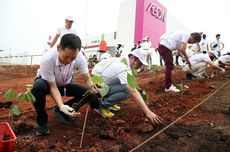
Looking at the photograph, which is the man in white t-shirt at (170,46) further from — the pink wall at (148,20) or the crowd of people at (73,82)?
the pink wall at (148,20)

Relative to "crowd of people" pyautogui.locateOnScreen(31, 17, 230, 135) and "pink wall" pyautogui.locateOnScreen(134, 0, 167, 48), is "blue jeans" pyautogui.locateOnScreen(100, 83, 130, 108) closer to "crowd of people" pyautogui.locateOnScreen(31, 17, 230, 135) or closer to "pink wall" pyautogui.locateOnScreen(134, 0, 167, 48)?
"crowd of people" pyautogui.locateOnScreen(31, 17, 230, 135)

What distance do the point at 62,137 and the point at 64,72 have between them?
23.7 inches

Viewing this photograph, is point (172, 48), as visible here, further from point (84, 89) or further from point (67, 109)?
point (67, 109)

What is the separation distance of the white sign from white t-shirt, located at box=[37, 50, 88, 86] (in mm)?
13084

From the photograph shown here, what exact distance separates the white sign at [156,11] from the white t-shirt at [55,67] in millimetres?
13084

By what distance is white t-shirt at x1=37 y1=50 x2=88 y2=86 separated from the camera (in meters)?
2.44

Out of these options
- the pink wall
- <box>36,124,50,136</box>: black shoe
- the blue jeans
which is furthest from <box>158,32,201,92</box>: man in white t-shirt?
the pink wall

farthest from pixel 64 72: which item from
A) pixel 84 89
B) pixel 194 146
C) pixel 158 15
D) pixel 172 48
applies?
pixel 158 15

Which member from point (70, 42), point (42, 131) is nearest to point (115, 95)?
point (42, 131)

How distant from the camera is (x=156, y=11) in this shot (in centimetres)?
1597

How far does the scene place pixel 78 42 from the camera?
2.19 meters

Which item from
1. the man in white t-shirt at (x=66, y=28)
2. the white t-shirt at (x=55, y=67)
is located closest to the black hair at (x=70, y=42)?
the white t-shirt at (x=55, y=67)

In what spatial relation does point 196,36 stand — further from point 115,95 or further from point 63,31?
point 63,31

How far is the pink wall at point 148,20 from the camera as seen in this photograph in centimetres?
1473
